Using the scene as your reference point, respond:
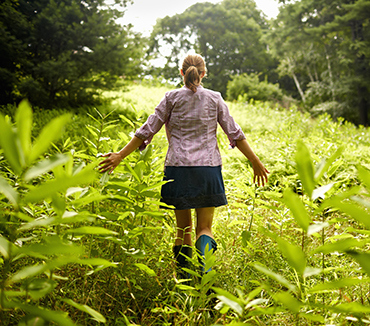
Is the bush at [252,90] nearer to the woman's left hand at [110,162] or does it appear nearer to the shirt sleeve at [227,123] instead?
the shirt sleeve at [227,123]

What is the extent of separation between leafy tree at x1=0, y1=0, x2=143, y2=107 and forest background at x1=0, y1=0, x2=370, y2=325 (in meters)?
0.04

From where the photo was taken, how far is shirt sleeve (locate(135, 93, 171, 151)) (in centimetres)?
202

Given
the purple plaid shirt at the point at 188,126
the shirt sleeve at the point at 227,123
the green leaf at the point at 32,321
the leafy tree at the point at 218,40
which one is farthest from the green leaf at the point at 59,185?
the leafy tree at the point at 218,40

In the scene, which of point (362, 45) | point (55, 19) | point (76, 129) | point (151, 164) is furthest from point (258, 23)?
point (151, 164)

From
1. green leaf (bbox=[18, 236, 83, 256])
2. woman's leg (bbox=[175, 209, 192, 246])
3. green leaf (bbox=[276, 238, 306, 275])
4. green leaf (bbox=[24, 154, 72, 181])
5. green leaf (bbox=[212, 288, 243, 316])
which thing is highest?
green leaf (bbox=[24, 154, 72, 181])

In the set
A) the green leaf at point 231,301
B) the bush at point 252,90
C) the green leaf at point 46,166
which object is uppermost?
the bush at point 252,90

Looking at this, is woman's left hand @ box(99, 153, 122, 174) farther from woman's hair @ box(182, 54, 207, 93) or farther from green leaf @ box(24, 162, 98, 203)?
green leaf @ box(24, 162, 98, 203)

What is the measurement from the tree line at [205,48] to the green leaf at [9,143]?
21.8 ft

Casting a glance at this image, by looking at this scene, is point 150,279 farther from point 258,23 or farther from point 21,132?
point 258,23

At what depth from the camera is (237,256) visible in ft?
7.20

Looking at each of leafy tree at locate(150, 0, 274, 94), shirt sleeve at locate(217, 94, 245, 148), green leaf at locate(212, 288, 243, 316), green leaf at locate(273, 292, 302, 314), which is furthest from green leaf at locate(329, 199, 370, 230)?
leafy tree at locate(150, 0, 274, 94)

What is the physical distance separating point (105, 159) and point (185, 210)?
763 mm

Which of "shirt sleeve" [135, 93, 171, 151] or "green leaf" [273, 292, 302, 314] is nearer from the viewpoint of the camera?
"green leaf" [273, 292, 302, 314]

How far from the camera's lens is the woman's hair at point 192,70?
6.69ft
